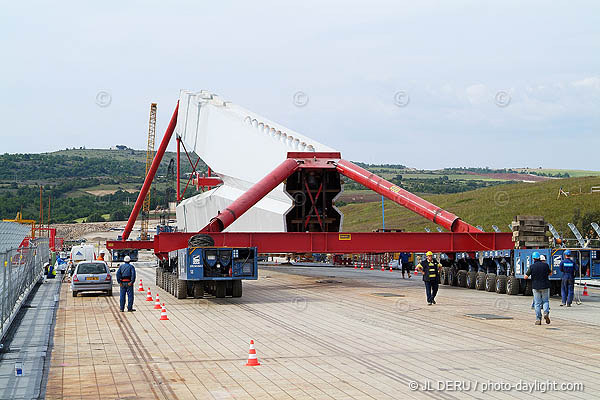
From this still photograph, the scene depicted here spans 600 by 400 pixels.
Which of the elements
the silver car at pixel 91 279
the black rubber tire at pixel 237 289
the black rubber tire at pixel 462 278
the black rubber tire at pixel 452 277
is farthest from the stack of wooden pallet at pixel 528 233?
the silver car at pixel 91 279

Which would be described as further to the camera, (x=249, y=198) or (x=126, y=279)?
(x=249, y=198)

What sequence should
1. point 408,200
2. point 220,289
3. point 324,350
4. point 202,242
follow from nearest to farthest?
point 324,350, point 202,242, point 220,289, point 408,200

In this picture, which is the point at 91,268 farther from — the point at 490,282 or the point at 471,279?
the point at 490,282

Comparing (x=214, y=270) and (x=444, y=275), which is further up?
(x=214, y=270)

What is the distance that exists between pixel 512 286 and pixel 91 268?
17.3 meters

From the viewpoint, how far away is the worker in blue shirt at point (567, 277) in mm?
24573

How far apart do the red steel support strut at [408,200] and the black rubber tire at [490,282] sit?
10.5 ft

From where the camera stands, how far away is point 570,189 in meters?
81.6

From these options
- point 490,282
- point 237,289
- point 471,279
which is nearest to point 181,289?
point 237,289

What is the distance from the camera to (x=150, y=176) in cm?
6888

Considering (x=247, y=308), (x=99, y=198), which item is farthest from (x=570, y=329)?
(x=99, y=198)

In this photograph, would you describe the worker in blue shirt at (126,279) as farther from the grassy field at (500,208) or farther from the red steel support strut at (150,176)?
the grassy field at (500,208)

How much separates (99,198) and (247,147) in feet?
479

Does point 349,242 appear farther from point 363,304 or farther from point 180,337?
point 180,337
